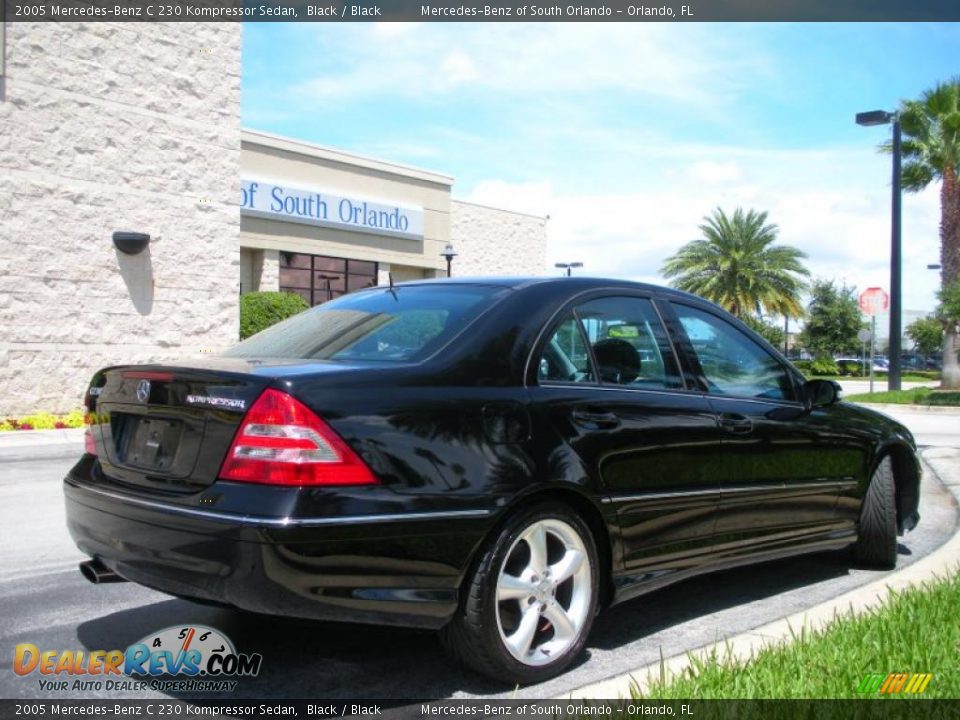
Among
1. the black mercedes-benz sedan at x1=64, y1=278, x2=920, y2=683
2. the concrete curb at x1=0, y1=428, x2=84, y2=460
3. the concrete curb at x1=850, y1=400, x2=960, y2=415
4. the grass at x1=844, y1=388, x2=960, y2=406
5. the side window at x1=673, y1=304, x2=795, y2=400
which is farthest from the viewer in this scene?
the grass at x1=844, y1=388, x2=960, y2=406

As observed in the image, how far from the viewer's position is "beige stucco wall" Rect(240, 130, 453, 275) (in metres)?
27.3

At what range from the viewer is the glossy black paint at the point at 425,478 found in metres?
3.29

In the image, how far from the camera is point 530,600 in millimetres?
3775

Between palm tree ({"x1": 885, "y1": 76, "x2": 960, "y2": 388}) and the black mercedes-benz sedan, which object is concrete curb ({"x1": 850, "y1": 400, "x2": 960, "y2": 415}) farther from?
the black mercedes-benz sedan

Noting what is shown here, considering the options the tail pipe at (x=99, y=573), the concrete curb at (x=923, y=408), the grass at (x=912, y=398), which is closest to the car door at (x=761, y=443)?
the tail pipe at (x=99, y=573)

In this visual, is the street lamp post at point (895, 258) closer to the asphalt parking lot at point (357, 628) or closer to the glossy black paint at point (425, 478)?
the asphalt parking lot at point (357, 628)

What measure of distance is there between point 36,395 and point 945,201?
83.0 feet

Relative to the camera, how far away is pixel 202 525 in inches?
131

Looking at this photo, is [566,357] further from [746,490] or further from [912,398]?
[912,398]

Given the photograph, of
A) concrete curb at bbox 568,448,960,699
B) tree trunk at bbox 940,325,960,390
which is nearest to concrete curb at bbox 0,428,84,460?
concrete curb at bbox 568,448,960,699

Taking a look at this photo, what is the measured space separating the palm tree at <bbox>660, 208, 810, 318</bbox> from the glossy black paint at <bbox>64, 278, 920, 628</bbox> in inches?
1706

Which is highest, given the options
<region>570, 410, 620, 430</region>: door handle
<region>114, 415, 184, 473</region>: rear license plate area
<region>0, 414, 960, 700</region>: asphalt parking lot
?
<region>570, 410, 620, 430</region>: door handle

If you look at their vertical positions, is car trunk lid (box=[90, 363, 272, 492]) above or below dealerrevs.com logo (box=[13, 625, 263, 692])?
above

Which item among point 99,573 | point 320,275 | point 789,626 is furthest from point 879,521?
point 320,275
